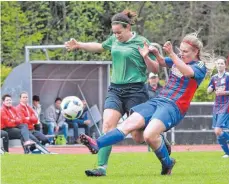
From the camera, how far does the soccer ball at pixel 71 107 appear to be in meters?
22.5

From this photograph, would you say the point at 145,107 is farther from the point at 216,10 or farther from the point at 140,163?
the point at 216,10

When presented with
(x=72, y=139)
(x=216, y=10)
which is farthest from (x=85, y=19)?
(x=72, y=139)

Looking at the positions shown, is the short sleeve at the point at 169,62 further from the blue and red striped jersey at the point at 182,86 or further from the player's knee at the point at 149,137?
the player's knee at the point at 149,137

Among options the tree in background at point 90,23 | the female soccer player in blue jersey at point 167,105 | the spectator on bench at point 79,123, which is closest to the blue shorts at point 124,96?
the female soccer player in blue jersey at point 167,105

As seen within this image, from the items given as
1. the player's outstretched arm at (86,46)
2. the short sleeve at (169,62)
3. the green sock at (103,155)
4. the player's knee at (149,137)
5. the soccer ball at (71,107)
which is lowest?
the soccer ball at (71,107)

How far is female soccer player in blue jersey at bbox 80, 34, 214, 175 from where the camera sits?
33.4 ft

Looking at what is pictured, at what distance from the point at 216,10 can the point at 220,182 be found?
1099 inches

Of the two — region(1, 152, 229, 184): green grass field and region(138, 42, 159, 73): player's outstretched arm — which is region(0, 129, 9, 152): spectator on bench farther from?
region(138, 42, 159, 73): player's outstretched arm

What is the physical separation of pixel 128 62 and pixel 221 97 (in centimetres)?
608

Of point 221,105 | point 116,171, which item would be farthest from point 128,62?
point 221,105

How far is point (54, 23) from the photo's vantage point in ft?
121

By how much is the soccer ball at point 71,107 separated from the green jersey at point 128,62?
11540 mm

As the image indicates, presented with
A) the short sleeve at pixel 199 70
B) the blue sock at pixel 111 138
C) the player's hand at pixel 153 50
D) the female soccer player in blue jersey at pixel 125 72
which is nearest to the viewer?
the blue sock at pixel 111 138

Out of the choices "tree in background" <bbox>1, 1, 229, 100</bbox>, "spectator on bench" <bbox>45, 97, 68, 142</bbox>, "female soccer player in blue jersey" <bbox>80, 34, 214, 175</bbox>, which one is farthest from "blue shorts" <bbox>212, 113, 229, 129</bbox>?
"tree in background" <bbox>1, 1, 229, 100</bbox>
